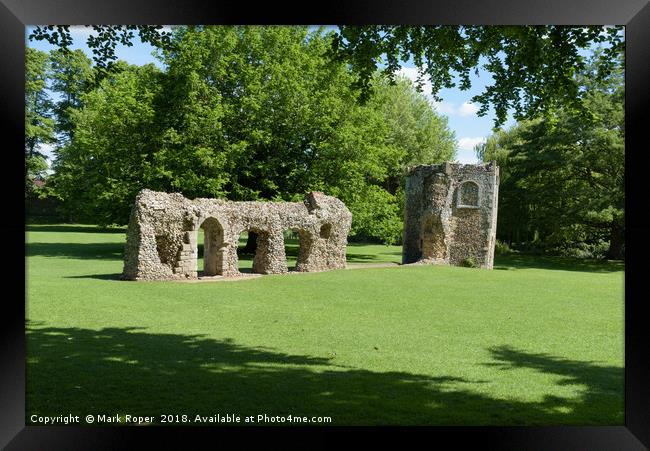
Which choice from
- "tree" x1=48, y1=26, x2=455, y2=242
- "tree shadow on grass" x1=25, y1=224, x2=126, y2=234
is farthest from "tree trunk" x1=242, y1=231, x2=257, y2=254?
"tree shadow on grass" x1=25, y1=224, x2=126, y2=234

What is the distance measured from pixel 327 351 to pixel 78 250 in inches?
884

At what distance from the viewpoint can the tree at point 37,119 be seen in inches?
1142

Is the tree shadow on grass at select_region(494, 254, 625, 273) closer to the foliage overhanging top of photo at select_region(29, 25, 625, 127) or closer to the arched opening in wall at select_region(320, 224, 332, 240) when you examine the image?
the arched opening in wall at select_region(320, 224, 332, 240)

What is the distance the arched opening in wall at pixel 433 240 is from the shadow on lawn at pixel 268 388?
1884 centimetres

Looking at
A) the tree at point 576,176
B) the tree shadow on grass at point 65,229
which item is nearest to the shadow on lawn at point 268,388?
the tree at point 576,176

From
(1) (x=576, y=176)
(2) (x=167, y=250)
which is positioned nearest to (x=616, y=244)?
(1) (x=576, y=176)

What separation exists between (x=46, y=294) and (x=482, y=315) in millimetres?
10669

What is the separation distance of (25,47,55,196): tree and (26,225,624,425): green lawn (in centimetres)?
1476

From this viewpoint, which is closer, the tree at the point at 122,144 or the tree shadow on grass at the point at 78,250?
the tree shadow on grass at the point at 78,250

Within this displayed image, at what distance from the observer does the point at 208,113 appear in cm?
2752

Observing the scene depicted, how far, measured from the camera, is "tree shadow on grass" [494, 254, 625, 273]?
28875mm

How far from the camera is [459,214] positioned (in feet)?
93.6

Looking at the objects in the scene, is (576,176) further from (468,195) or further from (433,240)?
(433,240)
